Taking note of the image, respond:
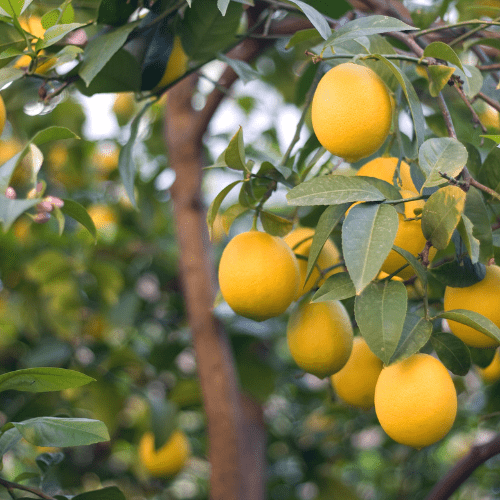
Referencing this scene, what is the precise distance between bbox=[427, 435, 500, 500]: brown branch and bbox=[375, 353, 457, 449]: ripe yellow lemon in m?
0.42

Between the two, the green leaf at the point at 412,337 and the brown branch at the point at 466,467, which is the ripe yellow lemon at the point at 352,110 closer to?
the green leaf at the point at 412,337

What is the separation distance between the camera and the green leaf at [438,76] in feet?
1.63

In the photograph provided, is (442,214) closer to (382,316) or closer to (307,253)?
(382,316)

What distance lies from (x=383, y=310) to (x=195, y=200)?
0.87 meters

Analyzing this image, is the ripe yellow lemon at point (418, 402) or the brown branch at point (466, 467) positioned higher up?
the ripe yellow lemon at point (418, 402)

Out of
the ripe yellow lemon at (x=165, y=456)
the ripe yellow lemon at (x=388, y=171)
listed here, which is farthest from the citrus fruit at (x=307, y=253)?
the ripe yellow lemon at (x=165, y=456)

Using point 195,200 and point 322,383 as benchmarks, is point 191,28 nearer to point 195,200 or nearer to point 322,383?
point 195,200

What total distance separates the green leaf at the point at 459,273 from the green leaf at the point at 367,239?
11cm

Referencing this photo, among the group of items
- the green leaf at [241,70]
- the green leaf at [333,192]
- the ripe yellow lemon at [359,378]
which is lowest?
the ripe yellow lemon at [359,378]

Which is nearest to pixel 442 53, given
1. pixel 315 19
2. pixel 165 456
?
pixel 315 19

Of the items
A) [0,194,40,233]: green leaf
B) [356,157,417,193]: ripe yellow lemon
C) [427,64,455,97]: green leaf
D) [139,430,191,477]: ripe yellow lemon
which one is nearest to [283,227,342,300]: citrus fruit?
[356,157,417,193]: ripe yellow lemon

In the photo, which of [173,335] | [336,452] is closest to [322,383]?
[336,452]

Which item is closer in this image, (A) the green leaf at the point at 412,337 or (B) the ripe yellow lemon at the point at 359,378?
(A) the green leaf at the point at 412,337

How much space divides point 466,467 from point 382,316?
1.92ft
